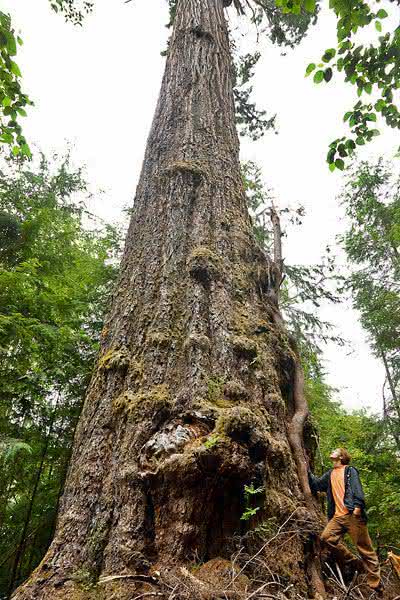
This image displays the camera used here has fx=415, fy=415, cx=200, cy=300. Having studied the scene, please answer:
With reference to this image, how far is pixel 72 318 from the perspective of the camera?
5297 mm

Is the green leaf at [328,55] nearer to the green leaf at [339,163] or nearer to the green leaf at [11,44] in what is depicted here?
the green leaf at [339,163]

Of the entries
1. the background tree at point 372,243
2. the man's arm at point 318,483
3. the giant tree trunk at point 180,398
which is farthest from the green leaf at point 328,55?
the background tree at point 372,243

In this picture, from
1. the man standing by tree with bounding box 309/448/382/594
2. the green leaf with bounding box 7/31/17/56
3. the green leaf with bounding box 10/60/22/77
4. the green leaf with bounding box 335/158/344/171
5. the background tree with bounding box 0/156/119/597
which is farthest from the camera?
the background tree with bounding box 0/156/119/597

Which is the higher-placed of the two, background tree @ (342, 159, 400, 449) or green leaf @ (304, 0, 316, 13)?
background tree @ (342, 159, 400, 449)

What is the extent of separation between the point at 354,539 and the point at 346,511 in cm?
19

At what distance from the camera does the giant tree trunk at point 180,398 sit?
2047 millimetres

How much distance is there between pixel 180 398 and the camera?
244 cm

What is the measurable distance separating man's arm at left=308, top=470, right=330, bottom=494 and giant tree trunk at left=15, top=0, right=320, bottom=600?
0.92ft

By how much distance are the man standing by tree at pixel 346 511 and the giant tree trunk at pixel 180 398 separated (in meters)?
0.46

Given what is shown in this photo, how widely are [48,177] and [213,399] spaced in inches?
416

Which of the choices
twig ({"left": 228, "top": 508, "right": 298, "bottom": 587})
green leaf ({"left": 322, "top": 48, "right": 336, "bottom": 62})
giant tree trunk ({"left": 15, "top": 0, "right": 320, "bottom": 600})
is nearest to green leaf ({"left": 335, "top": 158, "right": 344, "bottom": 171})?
green leaf ({"left": 322, "top": 48, "right": 336, "bottom": 62})

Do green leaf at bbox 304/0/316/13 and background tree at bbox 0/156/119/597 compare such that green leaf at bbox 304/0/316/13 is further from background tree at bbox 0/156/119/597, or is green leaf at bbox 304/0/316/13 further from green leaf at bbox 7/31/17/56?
background tree at bbox 0/156/119/597

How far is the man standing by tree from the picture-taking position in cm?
261

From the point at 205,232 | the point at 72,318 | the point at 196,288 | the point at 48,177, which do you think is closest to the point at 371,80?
the point at 205,232
